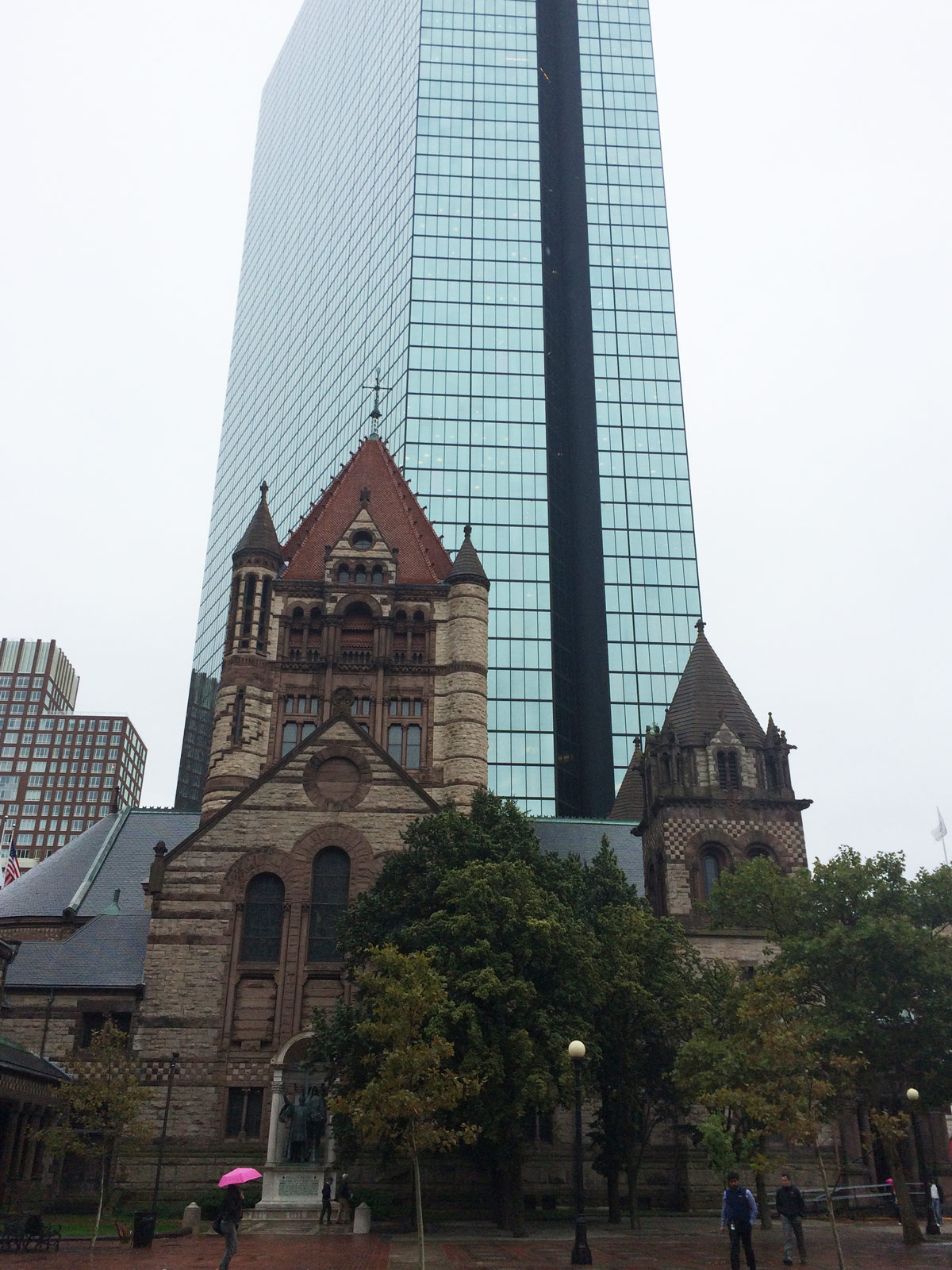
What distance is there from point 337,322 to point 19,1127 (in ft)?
328

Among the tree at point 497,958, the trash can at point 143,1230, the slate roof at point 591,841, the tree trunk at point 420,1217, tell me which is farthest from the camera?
the slate roof at point 591,841

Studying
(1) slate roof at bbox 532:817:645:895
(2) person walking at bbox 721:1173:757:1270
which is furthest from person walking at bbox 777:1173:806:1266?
(1) slate roof at bbox 532:817:645:895

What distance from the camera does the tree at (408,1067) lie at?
2275 cm

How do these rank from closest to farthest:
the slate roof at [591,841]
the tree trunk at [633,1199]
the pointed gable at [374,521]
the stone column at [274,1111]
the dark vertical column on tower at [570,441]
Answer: the tree trunk at [633,1199] < the stone column at [274,1111] < the slate roof at [591,841] < the pointed gable at [374,521] < the dark vertical column on tower at [570,441]

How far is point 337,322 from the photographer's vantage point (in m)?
120

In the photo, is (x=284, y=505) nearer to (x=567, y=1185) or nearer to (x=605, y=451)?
(x=605, y=451)

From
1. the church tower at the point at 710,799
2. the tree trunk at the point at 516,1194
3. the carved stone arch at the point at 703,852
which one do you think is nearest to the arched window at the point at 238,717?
the church tower at the point at 710,799

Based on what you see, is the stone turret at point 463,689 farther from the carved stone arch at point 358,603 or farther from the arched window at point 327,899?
the arched window at point 327,899

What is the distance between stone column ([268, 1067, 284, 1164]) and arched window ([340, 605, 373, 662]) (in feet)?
87.4

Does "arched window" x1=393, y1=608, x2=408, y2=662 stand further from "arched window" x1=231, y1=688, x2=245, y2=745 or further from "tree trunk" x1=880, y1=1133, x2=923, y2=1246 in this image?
"tree trunk" x1=880, y1=1133, x2=923, y2=1246

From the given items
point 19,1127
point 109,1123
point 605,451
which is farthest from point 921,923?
point 605,451

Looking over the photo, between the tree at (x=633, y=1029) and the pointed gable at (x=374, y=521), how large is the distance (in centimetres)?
3141

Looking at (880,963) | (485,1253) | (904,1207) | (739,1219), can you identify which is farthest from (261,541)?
(739,1219)

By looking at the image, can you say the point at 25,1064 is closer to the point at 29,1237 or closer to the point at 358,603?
the point at 29,1237
